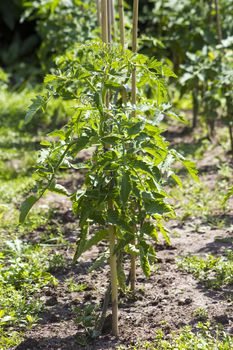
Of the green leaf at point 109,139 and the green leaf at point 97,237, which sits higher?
the green leaf at point 109,139

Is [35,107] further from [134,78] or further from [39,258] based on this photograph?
[39,258]

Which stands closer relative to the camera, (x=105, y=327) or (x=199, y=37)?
(x=105, y=327)

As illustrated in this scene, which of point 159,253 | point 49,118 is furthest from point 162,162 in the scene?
point 49,118

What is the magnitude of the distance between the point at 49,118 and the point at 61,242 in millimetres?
3505

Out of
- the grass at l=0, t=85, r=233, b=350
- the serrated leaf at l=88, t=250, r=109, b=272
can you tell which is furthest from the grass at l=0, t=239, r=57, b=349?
the serrated leaf at l=88, t=250, r=109, b=272

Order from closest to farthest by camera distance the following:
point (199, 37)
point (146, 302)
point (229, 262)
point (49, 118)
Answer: point (146, 302), point (229, 262), point (199, 37), point (49, 118)

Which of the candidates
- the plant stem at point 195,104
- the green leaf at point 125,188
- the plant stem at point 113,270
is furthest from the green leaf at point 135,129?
the plant stem at point 195,104

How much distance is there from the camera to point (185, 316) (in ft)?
13.9

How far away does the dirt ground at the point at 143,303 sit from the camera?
407 centimetres

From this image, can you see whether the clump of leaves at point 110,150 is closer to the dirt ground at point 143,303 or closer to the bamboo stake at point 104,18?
the bamboo stake at point 104,18

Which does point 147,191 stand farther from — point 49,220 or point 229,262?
point 49,220

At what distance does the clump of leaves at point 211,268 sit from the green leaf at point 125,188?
4.05ft

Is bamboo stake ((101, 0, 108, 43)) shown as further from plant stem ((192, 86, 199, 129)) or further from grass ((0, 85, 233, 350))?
plant stem ((192, 86, 199, 129))

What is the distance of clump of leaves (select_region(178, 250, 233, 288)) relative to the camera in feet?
15.1
